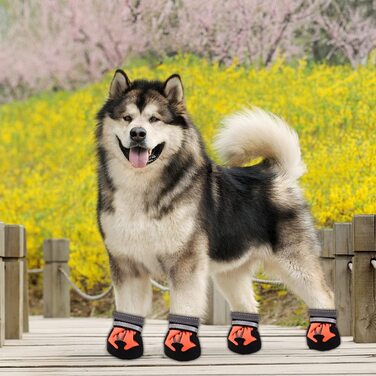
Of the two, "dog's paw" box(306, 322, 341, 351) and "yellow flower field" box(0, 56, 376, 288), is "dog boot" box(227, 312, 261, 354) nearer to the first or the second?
"dog's paw" box(306, 322, 341, 351)

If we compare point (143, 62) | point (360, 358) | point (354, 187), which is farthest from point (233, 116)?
point (143, 62)

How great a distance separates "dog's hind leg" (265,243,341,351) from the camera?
15.9ft

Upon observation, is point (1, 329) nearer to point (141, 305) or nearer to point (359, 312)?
point (141, 305)

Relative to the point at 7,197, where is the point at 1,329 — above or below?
below

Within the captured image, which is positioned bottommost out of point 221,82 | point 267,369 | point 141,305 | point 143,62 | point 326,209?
point 267,369

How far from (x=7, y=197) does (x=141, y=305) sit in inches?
305

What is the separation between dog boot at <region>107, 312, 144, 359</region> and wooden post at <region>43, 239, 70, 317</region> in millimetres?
4284

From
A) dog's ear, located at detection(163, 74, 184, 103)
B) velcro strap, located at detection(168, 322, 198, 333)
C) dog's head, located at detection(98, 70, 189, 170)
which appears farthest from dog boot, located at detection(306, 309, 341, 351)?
dog's ear, located at detection(163, 74, 184, 103)

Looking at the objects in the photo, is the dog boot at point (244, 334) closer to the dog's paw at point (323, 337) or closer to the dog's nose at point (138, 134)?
the dog's paw at point (323, 337)

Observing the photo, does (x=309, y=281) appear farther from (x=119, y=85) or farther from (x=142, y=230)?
(x=119, y=85)

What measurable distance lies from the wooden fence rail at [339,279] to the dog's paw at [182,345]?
116cm

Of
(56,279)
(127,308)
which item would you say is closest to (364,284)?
(127,308)

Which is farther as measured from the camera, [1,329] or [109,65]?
[109,65]

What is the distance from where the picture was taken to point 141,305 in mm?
4461
